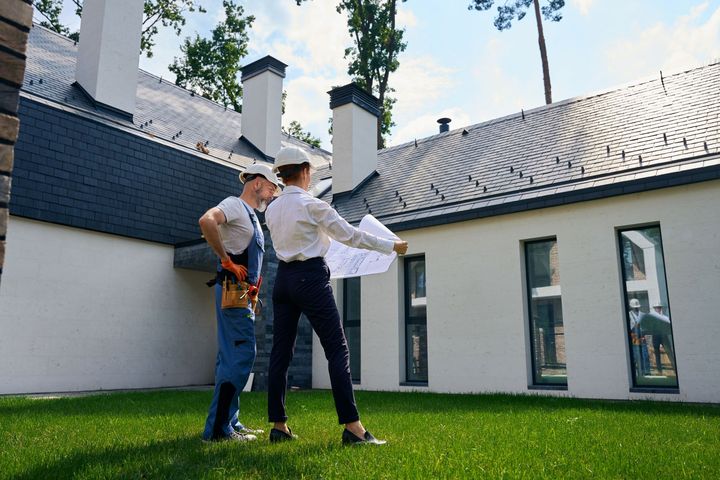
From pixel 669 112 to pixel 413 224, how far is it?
5085 mm

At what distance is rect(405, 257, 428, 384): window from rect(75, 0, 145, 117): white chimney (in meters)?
7.55

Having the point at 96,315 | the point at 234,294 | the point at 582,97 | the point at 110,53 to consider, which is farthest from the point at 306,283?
the point at 110,53

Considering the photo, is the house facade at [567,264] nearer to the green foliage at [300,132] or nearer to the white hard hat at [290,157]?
the white hard hat at [290,157]

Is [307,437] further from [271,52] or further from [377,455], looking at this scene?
[271,52]

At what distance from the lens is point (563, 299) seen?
873 centimetres

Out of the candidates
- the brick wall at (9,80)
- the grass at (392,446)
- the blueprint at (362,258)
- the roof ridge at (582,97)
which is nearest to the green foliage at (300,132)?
the roof ridge at (582,97)

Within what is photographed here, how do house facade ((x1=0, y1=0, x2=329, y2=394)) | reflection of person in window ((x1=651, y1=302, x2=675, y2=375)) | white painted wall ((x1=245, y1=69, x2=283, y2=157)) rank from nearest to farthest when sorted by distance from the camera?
reflection of person in window ((x1=651, y1=302, x2=675, y2=375)) < house facade ((x1=0, y1=0, x2=329, y2=394)) < white painted wall ((x1=245, y1=69, x2=283, y2=157))

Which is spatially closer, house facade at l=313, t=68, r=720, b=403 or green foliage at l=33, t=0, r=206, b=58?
house facade at l=313, t=68, r=720, b=403

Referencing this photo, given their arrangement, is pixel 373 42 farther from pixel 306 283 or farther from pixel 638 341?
pixel 306 283

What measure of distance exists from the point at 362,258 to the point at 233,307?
1.07 metres

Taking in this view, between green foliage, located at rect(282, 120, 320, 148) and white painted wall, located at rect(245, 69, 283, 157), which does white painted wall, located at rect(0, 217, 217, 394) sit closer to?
white painted wall, located at rect(245, 69, 283, 157)

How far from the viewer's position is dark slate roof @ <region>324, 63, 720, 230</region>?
853 centimetres

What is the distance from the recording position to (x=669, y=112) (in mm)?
9961

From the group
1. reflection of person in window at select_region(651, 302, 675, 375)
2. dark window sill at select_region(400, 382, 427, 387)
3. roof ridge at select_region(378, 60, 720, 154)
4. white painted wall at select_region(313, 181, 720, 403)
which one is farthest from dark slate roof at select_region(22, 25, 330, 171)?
reflection of person in window at select_region(651, 302, 675, 375)
